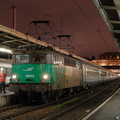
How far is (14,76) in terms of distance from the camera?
1450 cm

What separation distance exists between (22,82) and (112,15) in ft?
21.3

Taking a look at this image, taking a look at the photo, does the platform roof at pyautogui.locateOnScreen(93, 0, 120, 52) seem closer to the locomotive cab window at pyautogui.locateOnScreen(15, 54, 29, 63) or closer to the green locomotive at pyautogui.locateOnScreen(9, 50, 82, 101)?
the green locomotive at pyautogui.locateOnScreen(9, 50, 82, 101)

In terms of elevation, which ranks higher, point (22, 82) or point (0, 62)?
point (0, 62)

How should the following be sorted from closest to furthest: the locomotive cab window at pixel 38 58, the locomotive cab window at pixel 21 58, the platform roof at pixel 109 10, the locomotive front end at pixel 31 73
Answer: the platform roof at pixel 109 10 → the locomotive front end at pixel 31 73 → the locomotive cab window at pixel 38 58 → the locomotive cab window at pixel 21 58

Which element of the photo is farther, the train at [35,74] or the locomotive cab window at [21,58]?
the locomotive cab window at [21,58]

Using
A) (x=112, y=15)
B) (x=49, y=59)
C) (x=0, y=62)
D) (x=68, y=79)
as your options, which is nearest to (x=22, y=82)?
(x=49, y=59)

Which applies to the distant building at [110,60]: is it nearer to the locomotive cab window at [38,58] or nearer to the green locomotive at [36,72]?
the green locomotive at [36,72]

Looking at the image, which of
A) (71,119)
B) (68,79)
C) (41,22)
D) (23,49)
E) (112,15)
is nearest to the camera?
(71,119)

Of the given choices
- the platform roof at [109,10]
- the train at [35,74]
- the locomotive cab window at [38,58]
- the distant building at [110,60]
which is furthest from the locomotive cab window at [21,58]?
the distant building at [110,60]

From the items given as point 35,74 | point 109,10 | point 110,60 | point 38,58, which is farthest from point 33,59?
point 110,60

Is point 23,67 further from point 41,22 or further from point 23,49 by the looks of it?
point 41,22

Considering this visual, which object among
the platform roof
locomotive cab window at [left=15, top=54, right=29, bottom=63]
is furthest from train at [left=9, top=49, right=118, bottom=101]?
the platform roof

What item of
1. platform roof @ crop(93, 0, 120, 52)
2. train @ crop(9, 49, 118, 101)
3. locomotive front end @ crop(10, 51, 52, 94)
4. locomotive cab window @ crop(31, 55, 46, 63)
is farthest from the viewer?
locomotive cab window @ crop(31, 55, 46, 63)

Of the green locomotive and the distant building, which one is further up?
the distant building
